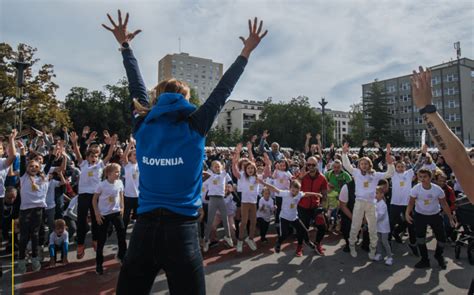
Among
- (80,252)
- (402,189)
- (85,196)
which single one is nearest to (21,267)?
(80,252)

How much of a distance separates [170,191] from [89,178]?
5.48m

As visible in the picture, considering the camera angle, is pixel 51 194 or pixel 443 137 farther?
pixel 51 194

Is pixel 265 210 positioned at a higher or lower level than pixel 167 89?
lower

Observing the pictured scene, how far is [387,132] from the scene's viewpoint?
6469 centimetres

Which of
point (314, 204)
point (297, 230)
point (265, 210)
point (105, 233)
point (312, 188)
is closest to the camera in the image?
point (105, 233)

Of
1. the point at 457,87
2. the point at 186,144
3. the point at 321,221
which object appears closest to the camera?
the point at 186,144

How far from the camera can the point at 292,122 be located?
68.9 metres

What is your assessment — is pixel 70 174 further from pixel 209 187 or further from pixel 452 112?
pixel 452 112

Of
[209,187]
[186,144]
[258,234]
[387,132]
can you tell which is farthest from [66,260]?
[387,132]

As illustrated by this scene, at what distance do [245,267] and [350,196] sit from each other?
3.24m

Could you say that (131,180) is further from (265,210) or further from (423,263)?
(423,263)

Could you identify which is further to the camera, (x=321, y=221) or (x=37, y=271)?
(x=321, y=221)

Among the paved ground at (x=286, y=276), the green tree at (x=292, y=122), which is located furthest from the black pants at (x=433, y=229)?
the green tree at (x=292, y=122)

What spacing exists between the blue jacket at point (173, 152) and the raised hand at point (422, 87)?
3.83 feet
